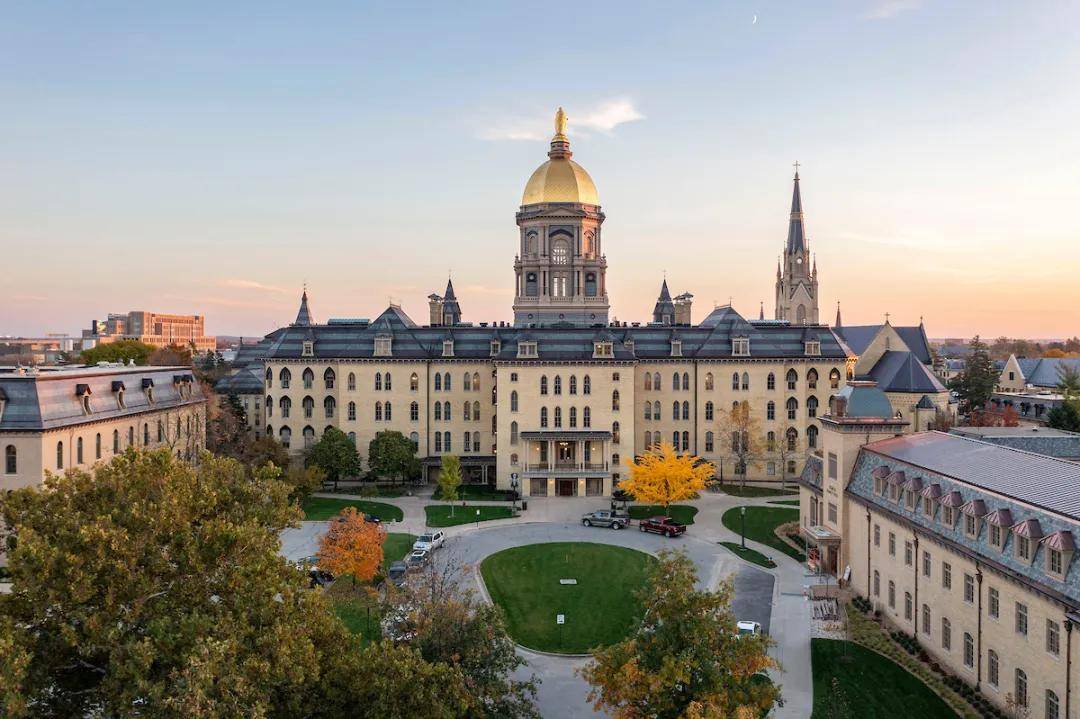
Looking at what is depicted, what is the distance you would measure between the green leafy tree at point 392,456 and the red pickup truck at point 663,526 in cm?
2443

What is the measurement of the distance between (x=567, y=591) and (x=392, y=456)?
102 ft

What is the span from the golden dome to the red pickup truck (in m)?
48.4

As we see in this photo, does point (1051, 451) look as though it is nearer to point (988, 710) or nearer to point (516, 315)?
point (988, 710)

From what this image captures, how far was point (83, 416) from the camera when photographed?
52.0 meters

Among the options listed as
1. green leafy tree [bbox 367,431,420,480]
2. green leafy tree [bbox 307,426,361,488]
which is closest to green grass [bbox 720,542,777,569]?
green leafy tree [bbox 367,431,420,480]

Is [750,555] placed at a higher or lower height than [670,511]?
lower

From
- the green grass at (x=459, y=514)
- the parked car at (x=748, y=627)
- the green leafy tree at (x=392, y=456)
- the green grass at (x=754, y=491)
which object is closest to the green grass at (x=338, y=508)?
the green grass at (x=459, y=514)

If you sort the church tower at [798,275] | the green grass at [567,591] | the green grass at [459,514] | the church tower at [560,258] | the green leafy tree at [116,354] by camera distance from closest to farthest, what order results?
the green grass at [567,591] → the green grass at [459,514] → the church tower at [560,258] → the green leafy tree at [116,354] → the church tower at [798,275]

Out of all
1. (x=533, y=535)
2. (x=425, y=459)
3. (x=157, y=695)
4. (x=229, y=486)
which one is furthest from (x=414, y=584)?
(x=425, y=459)

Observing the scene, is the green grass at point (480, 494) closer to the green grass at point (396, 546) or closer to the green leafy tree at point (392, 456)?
the green leafy tree at point (392, 456)

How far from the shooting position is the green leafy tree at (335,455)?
228ft

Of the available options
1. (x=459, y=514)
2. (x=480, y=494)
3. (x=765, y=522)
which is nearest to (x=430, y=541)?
(x=459, y=514)

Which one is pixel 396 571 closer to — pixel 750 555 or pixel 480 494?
pixel 750 555

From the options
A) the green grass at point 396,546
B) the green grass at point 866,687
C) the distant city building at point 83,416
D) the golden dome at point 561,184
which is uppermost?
the golden dome at point 561,184
